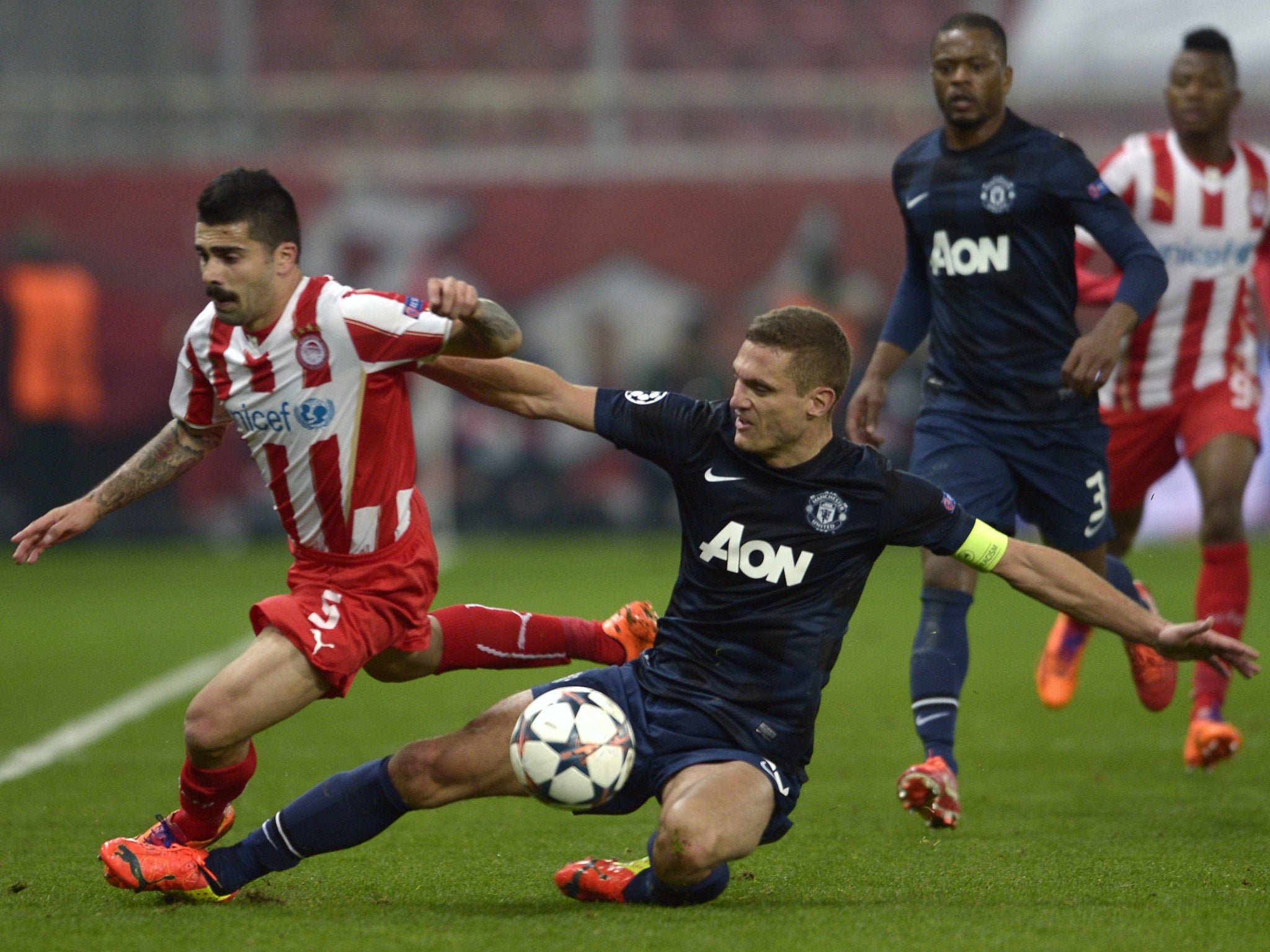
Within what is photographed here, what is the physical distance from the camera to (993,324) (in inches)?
216

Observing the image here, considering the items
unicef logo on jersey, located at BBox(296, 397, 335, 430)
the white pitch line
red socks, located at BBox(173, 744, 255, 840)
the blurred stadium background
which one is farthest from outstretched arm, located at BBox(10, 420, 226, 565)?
the blurred stadium background

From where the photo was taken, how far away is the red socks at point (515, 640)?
4762 mm

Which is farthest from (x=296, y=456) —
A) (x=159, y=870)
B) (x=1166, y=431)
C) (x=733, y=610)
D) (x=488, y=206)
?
(x=488, y=206)

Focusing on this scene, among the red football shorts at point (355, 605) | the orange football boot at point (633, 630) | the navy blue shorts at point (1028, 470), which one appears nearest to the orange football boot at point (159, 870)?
the red football shorts at point (355, 605)

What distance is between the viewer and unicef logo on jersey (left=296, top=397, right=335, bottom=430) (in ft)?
14.4

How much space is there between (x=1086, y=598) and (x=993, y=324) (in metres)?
1.51

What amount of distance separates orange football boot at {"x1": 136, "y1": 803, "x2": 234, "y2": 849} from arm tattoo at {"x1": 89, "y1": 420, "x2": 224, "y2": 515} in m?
0.85

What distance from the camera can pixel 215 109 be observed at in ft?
56.3

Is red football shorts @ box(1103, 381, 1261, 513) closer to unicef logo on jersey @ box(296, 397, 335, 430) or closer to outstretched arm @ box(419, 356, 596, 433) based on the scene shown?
outstretched arm @ box(419, 356, 596, 433)

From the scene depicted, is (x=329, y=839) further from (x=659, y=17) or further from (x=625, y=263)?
(x=659, y=17)

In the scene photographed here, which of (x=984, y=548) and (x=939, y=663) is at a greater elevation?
(x=984, y=548)

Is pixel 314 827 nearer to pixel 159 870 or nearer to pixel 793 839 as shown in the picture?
pixel 159 870

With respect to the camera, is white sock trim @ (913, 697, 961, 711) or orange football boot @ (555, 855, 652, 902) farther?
white sock trim @ (913, 697, 961, 711)

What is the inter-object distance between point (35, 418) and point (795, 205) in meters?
7.64
